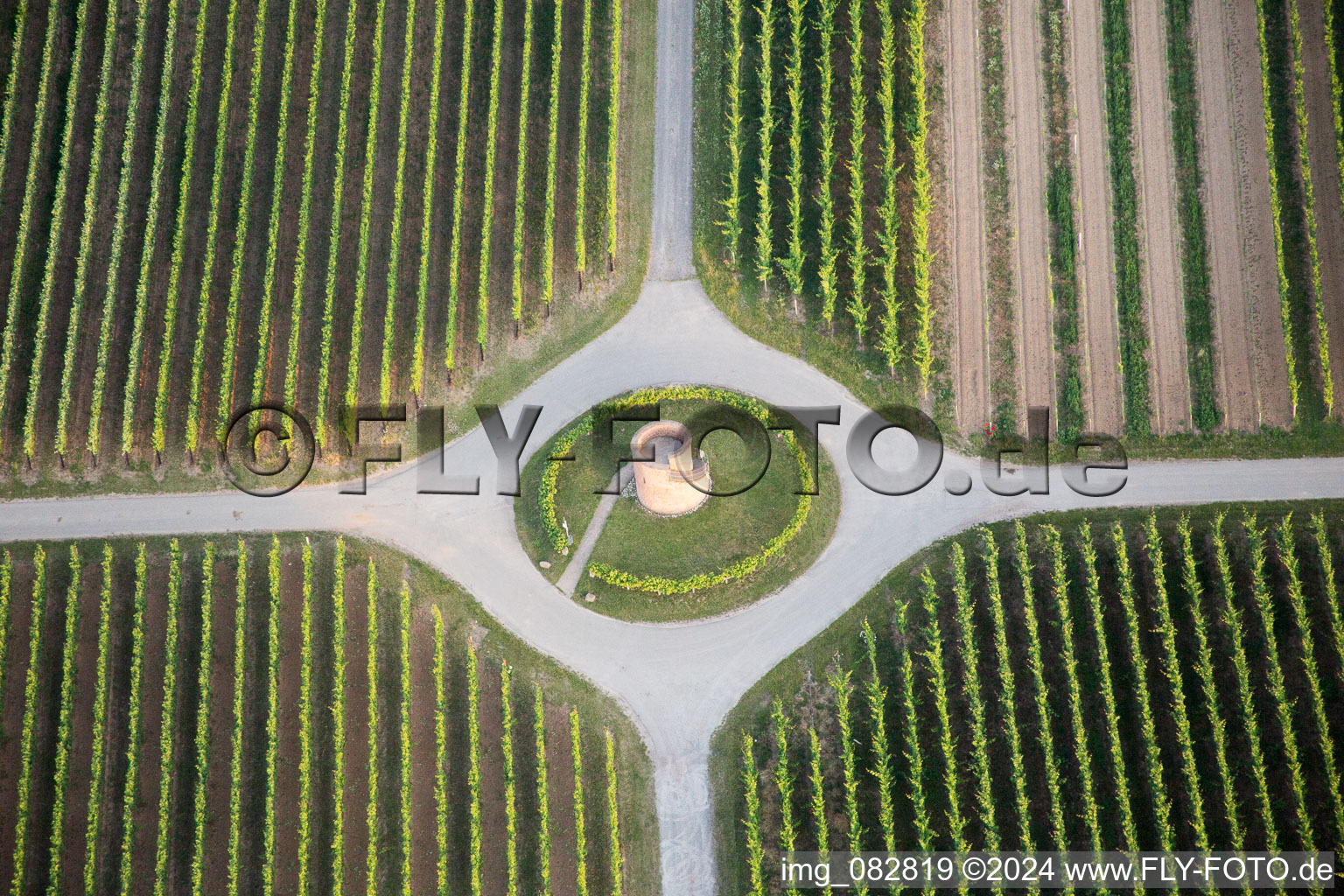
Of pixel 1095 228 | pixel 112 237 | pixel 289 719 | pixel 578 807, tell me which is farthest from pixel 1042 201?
pixel 112 237

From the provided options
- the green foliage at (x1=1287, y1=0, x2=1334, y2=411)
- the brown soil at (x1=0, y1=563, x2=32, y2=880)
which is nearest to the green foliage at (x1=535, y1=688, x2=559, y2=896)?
the brown soil at (x1=0, y1=563, x2=32, y2=880)

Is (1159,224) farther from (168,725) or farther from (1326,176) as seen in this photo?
(168,725)

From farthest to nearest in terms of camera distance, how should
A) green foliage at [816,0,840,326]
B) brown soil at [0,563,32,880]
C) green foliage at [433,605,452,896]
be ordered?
1. green foliage at [816,0,840,326]
2. brown soil at [0,563,32,880]
3. green foliage at [433,605,452,896]

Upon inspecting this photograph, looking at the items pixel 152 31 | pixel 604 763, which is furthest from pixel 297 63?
pixel 604 763

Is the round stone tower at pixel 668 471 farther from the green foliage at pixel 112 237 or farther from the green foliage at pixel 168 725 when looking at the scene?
the green foliage at pixel 112 237

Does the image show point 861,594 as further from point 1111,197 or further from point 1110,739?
point 1111,197

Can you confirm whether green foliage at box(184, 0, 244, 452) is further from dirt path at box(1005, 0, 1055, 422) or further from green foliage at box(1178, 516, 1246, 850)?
green foliage at box(1178, 516, 1246, 850)

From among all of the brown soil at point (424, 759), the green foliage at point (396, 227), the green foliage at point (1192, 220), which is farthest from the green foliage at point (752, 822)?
the green foliage at point (1192, 220)
